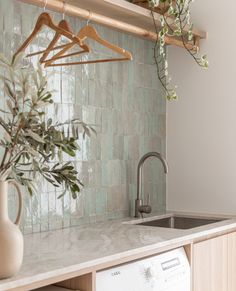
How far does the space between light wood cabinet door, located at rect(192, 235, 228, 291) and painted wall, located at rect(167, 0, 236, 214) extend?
1.60 ft

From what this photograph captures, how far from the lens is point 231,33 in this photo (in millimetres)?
3199

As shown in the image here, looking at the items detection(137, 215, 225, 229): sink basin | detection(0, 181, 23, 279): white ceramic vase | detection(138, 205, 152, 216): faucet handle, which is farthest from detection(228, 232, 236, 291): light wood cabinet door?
detection(0, 181, 23, 279): white ceramic vase

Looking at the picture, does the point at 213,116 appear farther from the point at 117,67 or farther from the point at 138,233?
the point at 138,233

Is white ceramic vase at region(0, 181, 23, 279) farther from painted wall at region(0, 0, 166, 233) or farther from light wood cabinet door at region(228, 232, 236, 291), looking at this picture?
light wood cabinet door at region(228, 232, 236, 291)

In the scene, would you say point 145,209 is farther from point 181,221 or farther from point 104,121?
point 104,121

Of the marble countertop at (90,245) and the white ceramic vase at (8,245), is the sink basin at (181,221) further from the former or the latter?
the white ceramic vase at (8,245)

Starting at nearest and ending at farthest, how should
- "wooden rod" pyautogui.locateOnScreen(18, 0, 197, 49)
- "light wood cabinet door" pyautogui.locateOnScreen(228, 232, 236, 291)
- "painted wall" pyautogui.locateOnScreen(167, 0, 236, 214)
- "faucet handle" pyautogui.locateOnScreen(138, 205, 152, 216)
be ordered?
"wooden rod" pyautogui.locateOnScreen(18, 0, 197, 49) → "light wood cabinet door" pyautogui.locateOnScreen(228, 232, 236, 291) → "faucet handle" pyautogui.locateOnScreen(138, 205, 152, 216) → "painted wall" pyautogui.locateOnScreen(167, 0, 236, 214)

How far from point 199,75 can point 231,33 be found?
326mm

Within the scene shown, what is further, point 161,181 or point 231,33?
point 161,181

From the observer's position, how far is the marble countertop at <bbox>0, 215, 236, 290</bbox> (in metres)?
1.71

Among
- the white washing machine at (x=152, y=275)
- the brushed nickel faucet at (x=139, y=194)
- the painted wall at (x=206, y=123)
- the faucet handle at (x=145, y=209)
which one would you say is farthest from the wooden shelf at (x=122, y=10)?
the white washing machine at (x=152, y=275)

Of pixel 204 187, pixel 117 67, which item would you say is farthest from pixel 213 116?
pixel 117 67

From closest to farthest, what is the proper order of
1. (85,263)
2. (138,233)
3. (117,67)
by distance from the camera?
(85,263) < (138,233) < (117,67)

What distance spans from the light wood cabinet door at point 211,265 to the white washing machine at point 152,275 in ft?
0.36
